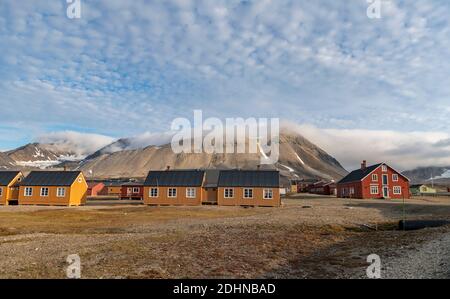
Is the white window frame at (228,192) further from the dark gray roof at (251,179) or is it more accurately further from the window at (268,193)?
the window at (268,193)

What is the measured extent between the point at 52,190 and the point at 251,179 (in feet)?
103

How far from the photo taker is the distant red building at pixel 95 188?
108 metres

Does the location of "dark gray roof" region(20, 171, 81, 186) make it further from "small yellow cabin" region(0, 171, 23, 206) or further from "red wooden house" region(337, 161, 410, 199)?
"red wooden house" region(337, 161, 410, 199)

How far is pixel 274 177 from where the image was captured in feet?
184

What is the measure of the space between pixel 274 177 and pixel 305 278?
1705 inches

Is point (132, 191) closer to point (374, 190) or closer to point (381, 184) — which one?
point (374, 190)

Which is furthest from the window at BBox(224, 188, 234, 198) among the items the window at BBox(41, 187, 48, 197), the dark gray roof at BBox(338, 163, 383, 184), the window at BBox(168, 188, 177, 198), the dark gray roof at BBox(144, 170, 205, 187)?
the dark gray roof at BBox(338, 163, 383, 184)

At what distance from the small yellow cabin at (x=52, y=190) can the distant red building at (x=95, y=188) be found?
4770cm

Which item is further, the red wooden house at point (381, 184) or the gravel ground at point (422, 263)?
the red wooden house at point (381, 184)

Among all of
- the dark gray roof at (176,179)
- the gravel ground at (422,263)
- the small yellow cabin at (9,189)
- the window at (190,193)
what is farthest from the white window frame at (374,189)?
the small yellow cabin at (9,189)

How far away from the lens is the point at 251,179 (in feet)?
185
